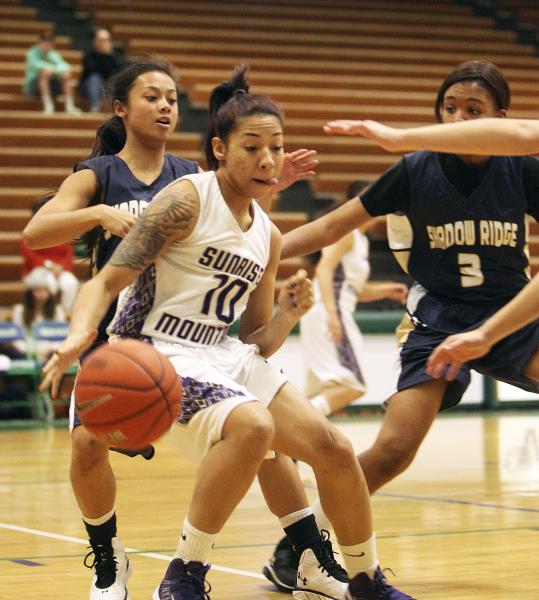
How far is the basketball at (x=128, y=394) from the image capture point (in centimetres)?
319

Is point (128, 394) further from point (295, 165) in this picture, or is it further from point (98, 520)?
point (295, 165)

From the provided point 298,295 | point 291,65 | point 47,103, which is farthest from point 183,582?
point 291,65

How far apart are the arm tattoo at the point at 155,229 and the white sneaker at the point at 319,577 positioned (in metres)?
1.14

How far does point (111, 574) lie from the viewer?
3832 mm

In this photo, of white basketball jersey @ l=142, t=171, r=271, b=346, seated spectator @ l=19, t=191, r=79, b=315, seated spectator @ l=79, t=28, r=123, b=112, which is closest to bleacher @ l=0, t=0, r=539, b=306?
seated spectator @ l=79, t=28, r=123, b=112

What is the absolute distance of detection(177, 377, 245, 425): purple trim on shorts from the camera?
3.41 metres

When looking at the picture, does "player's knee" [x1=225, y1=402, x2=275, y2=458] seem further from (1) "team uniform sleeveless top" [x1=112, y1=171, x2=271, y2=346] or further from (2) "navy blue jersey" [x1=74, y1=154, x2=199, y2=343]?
(2) "navy blue jersey" [x1=74, y1=154, x2=199, y2=343]

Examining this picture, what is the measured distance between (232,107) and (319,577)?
59.0 inches

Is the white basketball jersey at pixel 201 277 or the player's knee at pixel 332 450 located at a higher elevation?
the white basketball jersey at pixel 201 277

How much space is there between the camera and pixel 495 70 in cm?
423

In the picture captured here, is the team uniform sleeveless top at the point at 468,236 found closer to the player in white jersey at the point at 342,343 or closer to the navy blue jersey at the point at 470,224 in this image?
the navy blue jersey at the point at 470,224

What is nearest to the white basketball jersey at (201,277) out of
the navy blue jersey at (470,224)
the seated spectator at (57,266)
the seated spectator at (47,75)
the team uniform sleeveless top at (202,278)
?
the team uniform sleeveless top at (202,278)

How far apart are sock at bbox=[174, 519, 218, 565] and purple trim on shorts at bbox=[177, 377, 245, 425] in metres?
0.32

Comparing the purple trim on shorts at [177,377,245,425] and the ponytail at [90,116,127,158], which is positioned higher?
the ponytail at [90,116,127,158]
